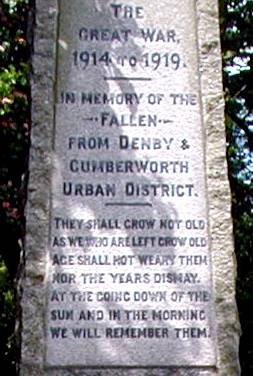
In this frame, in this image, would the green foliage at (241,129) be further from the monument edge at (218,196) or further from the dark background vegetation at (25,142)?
the monument edge at (218,196)

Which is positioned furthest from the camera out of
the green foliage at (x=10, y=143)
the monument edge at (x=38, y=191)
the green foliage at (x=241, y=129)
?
the green foliage at (x=241, y=129)

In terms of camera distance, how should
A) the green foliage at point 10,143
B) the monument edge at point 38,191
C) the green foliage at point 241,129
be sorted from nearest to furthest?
1. the monument edge at point 38,191
2. the green foliage at point 10,143
3. the green foliage at point 241,129

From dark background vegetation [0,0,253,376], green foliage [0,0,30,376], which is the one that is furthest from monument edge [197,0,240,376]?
green foliage [0,0,30,376]

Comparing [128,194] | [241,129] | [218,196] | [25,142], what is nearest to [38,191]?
[128,194]

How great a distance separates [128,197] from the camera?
459 centimetres

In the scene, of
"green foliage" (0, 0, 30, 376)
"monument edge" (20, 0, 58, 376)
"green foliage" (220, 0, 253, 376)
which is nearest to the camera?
"monument edge" (20, 0, 58, 376)

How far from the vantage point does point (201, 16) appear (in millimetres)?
4891

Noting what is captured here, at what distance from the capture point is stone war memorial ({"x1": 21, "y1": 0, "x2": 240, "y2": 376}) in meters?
4.40

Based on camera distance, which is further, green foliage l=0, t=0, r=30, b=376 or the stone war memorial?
green foliage l=0, t=0, r=30, b=376

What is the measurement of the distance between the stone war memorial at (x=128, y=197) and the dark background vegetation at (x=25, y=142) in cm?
181

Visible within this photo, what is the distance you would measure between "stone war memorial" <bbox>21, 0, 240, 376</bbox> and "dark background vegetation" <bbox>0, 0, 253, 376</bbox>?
1814mm

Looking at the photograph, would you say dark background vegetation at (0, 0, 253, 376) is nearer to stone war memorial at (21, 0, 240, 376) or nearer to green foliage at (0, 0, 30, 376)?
green foliage at (0, 0, 30, 376)

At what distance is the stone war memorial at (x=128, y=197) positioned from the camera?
4398 millimetres

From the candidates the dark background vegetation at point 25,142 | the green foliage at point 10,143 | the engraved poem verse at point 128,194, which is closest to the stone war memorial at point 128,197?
the engraved poem verse at point 128,194
